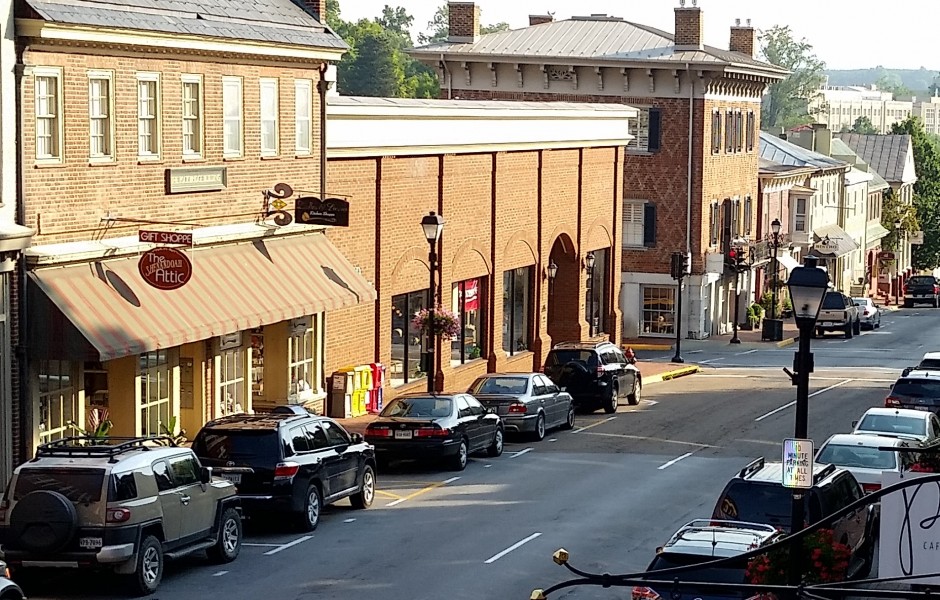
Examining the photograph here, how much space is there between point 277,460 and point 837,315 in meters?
50.6

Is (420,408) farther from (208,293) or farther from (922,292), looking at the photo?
(922,292)

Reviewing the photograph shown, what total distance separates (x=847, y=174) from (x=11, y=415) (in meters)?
78.7

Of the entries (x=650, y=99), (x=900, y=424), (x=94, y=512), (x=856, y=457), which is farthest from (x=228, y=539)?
(x=650, y=99)

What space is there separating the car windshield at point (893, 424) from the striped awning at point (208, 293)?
1128 cm

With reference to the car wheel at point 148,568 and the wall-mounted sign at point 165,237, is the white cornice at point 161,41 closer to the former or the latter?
the wall-mounted sign at point 165,237

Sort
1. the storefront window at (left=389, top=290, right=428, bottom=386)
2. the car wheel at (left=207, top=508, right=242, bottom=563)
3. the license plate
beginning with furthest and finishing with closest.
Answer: the storefront window at (left=389, top=290, right=428, bottom=386) → the car wheel at (left=207, top=508, right=242, bottom=563) → the license plate

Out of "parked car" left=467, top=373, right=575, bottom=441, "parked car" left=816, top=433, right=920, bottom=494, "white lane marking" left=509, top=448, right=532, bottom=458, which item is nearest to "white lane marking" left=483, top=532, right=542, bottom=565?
"parked car" left=816, top=433, right=920, bottom=494

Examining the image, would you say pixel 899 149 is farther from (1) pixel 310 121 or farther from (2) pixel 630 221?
(1) pixel 310 121

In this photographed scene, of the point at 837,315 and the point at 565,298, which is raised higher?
the point at 565,298

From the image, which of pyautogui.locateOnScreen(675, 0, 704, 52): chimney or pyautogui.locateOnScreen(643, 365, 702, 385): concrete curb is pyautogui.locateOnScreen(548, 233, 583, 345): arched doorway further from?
pyautogui.locateOnScreen(675, 0, 704, 52): chimney

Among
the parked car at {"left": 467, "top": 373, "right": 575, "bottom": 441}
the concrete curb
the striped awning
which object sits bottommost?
the concrete curb

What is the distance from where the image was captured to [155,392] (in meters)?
29.0

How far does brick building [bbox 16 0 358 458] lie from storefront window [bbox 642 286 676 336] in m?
33.2

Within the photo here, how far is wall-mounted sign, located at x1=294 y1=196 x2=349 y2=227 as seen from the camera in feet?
107
